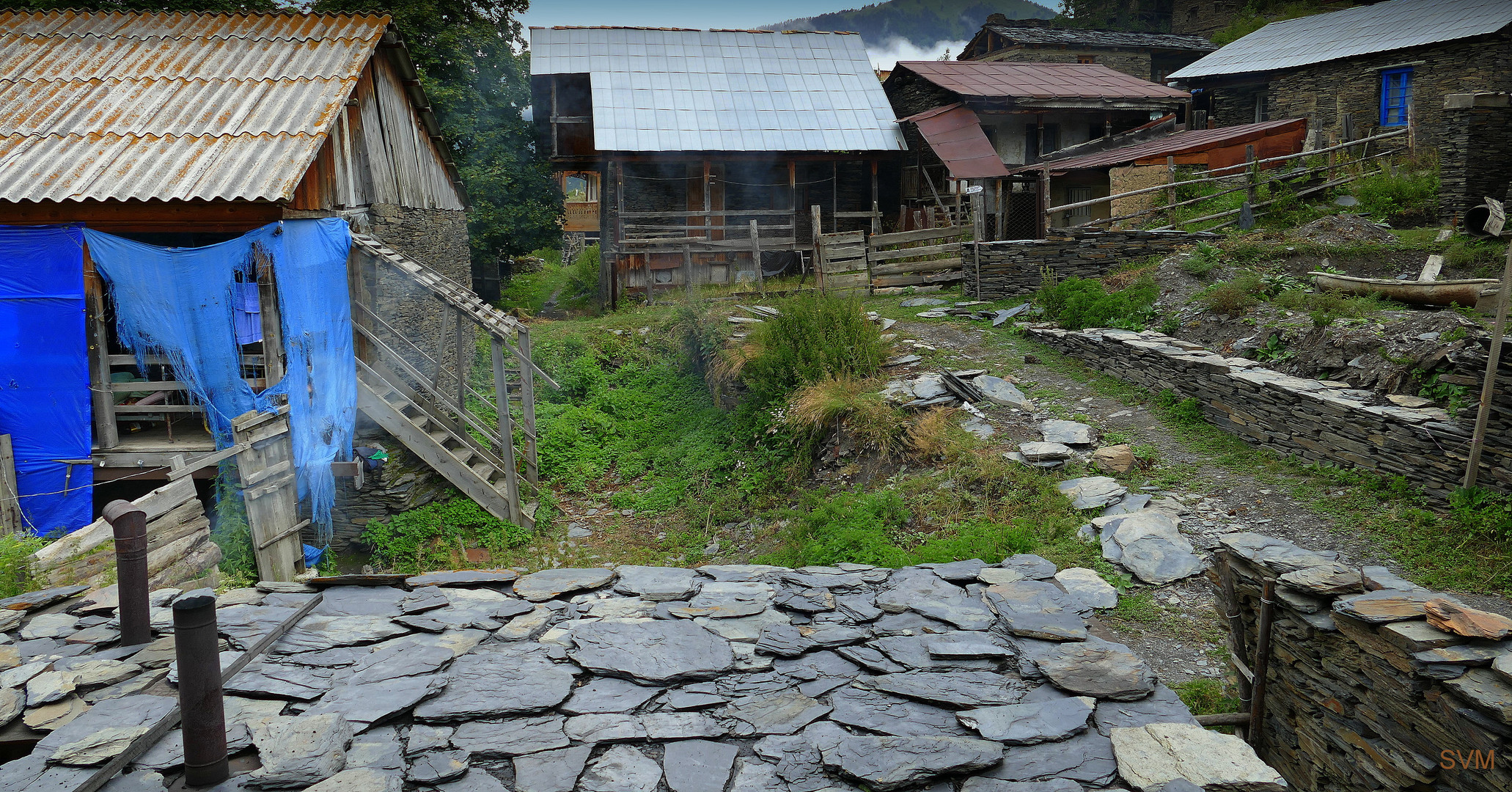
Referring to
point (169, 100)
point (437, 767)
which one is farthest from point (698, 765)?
point (169, 100)

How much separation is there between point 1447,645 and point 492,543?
30.1 ft

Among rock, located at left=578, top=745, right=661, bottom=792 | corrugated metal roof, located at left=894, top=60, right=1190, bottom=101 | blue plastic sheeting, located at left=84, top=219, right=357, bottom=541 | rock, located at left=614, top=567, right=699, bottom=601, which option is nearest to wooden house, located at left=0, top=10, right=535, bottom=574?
blue plastic sheeting, located at left=84, top=219, right=357, bottom=541

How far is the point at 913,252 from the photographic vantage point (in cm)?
1759

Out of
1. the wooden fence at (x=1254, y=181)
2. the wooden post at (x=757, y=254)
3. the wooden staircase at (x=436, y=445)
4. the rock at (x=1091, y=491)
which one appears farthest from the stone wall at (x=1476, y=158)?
the wooden staircase at (x=436, y=445)

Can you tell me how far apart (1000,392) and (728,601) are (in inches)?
275

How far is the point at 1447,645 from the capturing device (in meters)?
3.90

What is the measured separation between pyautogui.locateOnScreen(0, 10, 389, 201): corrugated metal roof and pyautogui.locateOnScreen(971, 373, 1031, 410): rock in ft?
25.8

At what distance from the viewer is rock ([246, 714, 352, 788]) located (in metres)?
2.73

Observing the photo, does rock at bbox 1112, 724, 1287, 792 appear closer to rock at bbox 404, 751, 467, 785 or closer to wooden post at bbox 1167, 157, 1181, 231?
rock at bbox 404, 751, 467, 785

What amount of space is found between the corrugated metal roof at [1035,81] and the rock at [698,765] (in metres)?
20.2

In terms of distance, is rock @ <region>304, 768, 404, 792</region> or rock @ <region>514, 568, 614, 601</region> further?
rock @ <region>514, 568, 614, 601</region>

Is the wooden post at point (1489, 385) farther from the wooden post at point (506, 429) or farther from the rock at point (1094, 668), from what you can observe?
the wooden post at point (506, 429)

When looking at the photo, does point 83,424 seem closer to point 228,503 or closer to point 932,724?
point 228,503

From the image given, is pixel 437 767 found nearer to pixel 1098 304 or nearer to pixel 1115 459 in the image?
pixel 1115 459
